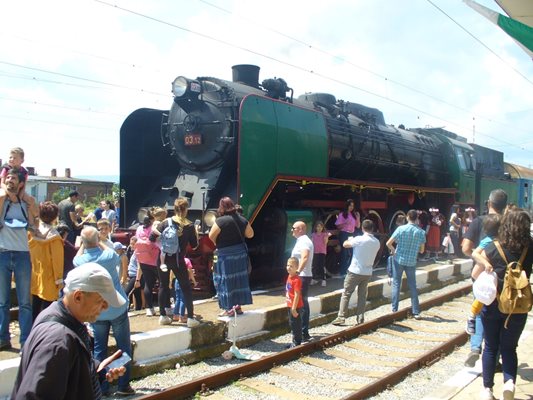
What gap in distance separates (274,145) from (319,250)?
2.24 meters

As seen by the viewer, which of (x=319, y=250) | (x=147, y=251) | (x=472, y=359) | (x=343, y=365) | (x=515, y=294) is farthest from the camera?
(x=319, y=250)

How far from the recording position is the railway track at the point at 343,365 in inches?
185

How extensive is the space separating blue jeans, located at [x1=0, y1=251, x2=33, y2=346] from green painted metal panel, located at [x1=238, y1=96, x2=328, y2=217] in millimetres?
3480

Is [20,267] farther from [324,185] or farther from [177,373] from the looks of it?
[324,185]

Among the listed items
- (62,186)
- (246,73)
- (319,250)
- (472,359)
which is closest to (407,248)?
(319,250)

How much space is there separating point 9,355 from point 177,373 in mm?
1614

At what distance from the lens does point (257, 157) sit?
26.7ft

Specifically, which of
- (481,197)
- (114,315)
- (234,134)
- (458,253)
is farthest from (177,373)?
(481,197)

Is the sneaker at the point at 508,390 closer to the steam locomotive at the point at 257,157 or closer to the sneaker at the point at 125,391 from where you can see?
the sneaker at the point at 125,391

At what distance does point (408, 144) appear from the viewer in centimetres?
1363

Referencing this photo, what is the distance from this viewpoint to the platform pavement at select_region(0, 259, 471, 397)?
16.6ft

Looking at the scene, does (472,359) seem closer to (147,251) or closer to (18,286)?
(147,251)

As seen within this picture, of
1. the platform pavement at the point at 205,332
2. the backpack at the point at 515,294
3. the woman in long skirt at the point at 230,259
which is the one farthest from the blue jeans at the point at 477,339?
the woman in long skirt at the point at 230,259

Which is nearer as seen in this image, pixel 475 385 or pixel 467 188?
pixel 475 385
